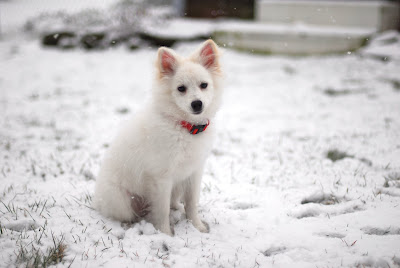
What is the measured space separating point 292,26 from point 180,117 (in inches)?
366

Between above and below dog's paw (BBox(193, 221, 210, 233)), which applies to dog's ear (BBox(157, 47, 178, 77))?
above

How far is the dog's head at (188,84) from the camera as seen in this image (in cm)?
228

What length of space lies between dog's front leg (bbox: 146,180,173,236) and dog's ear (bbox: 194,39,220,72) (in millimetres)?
1009

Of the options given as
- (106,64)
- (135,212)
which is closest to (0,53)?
(106,64)

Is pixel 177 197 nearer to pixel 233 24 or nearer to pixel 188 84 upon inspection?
pixel 188 84

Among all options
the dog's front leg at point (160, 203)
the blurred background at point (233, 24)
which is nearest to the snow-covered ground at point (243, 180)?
the dog's front leg at point (160, 203)

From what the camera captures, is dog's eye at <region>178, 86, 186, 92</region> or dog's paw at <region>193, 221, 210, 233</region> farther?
dog's paw at <region>193, 221, 210, 233</region>

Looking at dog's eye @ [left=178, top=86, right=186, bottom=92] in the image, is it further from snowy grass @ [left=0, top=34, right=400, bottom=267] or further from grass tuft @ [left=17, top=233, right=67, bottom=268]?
grass tuft @ [left=17, top=233, right=67, bottom=268]

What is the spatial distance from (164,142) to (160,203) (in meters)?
0.49

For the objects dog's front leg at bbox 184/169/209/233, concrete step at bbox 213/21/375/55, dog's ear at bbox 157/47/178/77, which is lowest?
concrete step at bbox 213/21/375/55

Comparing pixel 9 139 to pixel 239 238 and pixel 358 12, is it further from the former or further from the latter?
pixel 358 12

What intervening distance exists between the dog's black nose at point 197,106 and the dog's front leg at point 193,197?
0.55 metres

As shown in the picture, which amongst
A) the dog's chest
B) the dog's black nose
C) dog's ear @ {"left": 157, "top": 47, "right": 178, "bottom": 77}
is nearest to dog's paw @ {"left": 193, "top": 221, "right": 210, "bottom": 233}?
the dog's chest

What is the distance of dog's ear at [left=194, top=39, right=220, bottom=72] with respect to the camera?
94.1 inches
